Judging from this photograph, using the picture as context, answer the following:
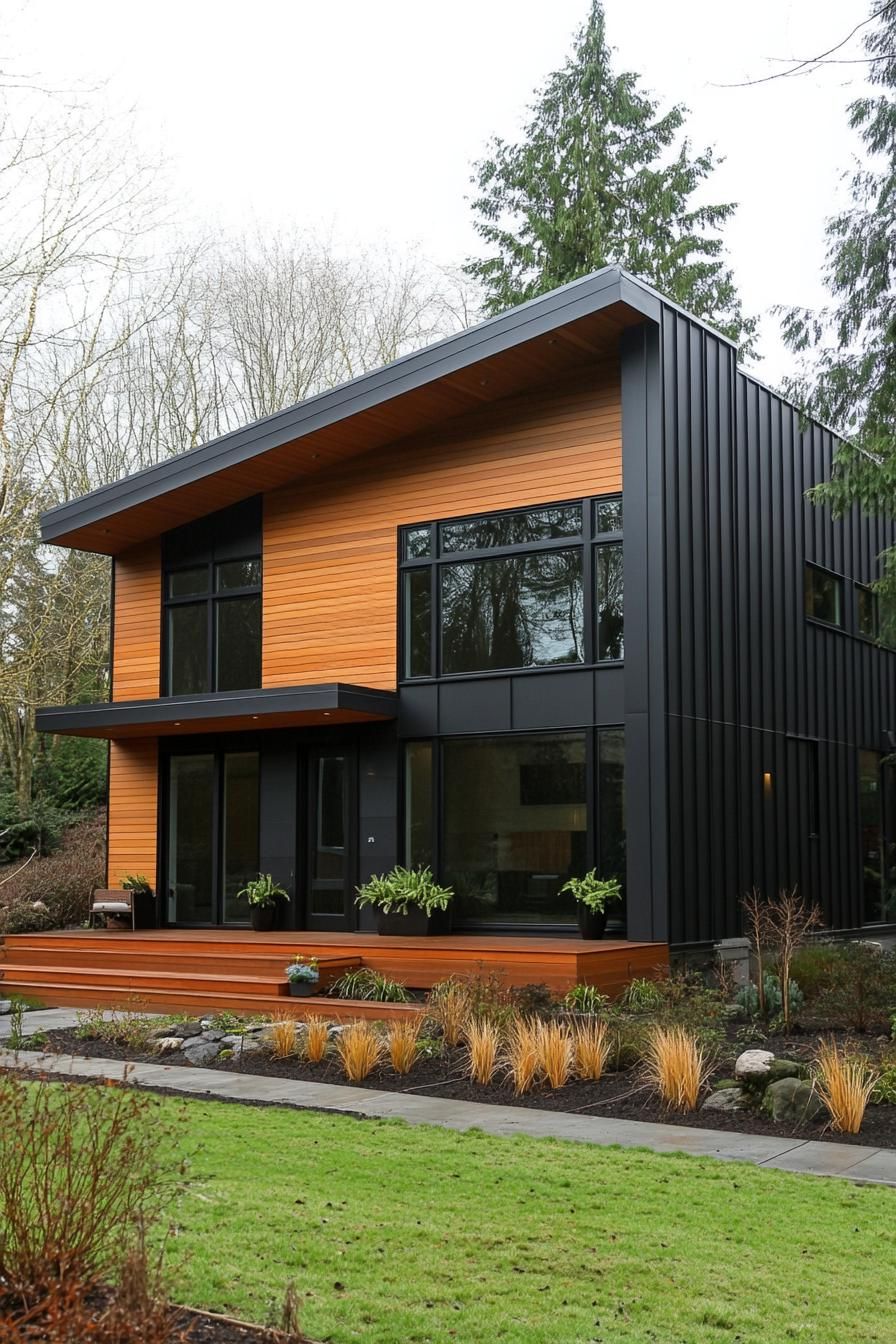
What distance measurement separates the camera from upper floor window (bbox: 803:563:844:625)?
691 inches

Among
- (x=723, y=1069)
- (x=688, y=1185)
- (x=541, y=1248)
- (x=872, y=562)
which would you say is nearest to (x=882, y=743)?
(x=872, y=562)

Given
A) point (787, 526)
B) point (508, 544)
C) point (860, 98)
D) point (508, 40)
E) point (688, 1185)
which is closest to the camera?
point (688, 1185)

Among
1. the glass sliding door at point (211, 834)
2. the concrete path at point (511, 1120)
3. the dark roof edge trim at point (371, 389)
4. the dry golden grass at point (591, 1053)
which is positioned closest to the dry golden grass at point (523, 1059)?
the dry golden grass at point (591, 1053)

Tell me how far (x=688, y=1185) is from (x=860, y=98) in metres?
10.6

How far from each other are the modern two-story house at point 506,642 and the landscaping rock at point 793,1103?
5.21 meters

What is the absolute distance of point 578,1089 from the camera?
8.95 metres

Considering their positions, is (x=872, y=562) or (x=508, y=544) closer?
(x=508, y=544)

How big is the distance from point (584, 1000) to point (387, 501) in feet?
22.6

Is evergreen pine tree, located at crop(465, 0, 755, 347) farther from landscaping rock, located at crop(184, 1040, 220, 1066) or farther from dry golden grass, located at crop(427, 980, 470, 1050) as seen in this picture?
landscaping rock, located at crop(184, 1040, 220, 1066)

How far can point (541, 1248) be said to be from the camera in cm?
521

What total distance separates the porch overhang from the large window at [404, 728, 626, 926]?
1003 millimetres

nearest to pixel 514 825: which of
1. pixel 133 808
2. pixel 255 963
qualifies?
pixel 255 963

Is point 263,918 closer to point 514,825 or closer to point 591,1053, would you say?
point 514,825

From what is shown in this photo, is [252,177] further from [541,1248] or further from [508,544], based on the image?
[541,1248]
